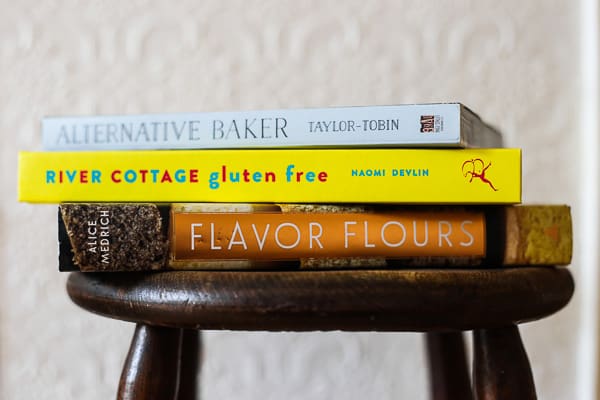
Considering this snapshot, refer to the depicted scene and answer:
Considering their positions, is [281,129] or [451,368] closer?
[281,129]

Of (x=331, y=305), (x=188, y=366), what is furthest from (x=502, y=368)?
(x=188, y=366)

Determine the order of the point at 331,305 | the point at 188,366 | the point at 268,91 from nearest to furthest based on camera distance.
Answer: the point at 331,305 < the point at 188,366 < the point at 268,91

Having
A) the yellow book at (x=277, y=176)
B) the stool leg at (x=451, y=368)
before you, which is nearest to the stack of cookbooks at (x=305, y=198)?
the yellow book at (x=277, y=176)

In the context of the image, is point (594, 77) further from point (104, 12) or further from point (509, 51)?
point (104, 12)

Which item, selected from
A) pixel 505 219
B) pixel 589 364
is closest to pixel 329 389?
pixel 589 364

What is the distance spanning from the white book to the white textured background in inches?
10.4

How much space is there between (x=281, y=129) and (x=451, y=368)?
0.92ft

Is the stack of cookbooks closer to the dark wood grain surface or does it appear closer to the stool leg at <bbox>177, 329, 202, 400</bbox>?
the dark wood grain surface

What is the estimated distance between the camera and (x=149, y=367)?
0.39m

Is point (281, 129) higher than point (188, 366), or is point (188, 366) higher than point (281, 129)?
point (281, 129)

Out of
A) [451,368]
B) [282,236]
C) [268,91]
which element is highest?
[268,91]

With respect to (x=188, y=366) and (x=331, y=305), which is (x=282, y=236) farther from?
(x=188, y=366)

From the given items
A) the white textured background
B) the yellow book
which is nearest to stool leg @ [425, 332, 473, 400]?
the white textured background

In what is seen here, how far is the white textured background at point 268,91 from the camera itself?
0.68 meters
